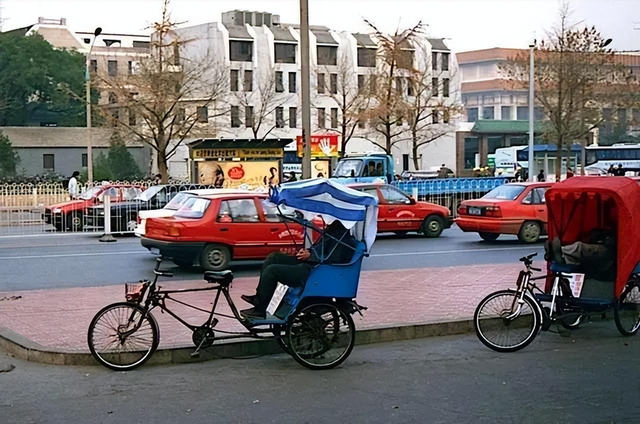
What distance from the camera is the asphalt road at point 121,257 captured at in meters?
16.9

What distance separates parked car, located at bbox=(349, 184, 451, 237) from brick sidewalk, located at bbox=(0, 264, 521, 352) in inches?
305

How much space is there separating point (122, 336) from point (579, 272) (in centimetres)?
515

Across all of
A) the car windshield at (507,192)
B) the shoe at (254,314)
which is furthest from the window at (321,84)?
the shoe at (254,314)

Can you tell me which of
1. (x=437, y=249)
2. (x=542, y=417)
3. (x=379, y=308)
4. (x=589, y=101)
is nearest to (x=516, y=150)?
(x=589, y=101)

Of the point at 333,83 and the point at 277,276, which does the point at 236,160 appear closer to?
the point at 277,276

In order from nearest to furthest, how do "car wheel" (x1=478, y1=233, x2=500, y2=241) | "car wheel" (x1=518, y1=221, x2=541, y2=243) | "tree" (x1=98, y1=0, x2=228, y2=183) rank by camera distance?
"car wheel" (x1=518, y1=221, x2=541, y2=243), "car wheel" (x1=478, y1=233, x2=500, y2=241), "tree" (x1=98, y1=0, x2=228, y2=183)

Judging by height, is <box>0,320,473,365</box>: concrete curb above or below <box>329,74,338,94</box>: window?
below

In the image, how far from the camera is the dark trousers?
906 cm

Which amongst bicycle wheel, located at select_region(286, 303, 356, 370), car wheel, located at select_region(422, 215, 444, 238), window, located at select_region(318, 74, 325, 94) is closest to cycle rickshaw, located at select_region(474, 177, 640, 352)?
bicycle wheel, located at select_region(286, 303, 356, 370)

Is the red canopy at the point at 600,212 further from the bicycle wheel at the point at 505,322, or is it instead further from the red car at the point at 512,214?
the red car at the point at 512,214

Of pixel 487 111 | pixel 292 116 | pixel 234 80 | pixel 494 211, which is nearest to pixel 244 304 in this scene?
pixel 494 211

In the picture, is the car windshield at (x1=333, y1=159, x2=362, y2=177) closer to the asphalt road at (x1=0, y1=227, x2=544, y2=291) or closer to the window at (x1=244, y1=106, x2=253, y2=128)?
the asphalt road at (x1=0, y1=227, x2=544, y2=291)

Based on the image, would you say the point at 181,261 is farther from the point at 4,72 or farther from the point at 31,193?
the point at 4,72

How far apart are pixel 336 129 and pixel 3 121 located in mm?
28673
